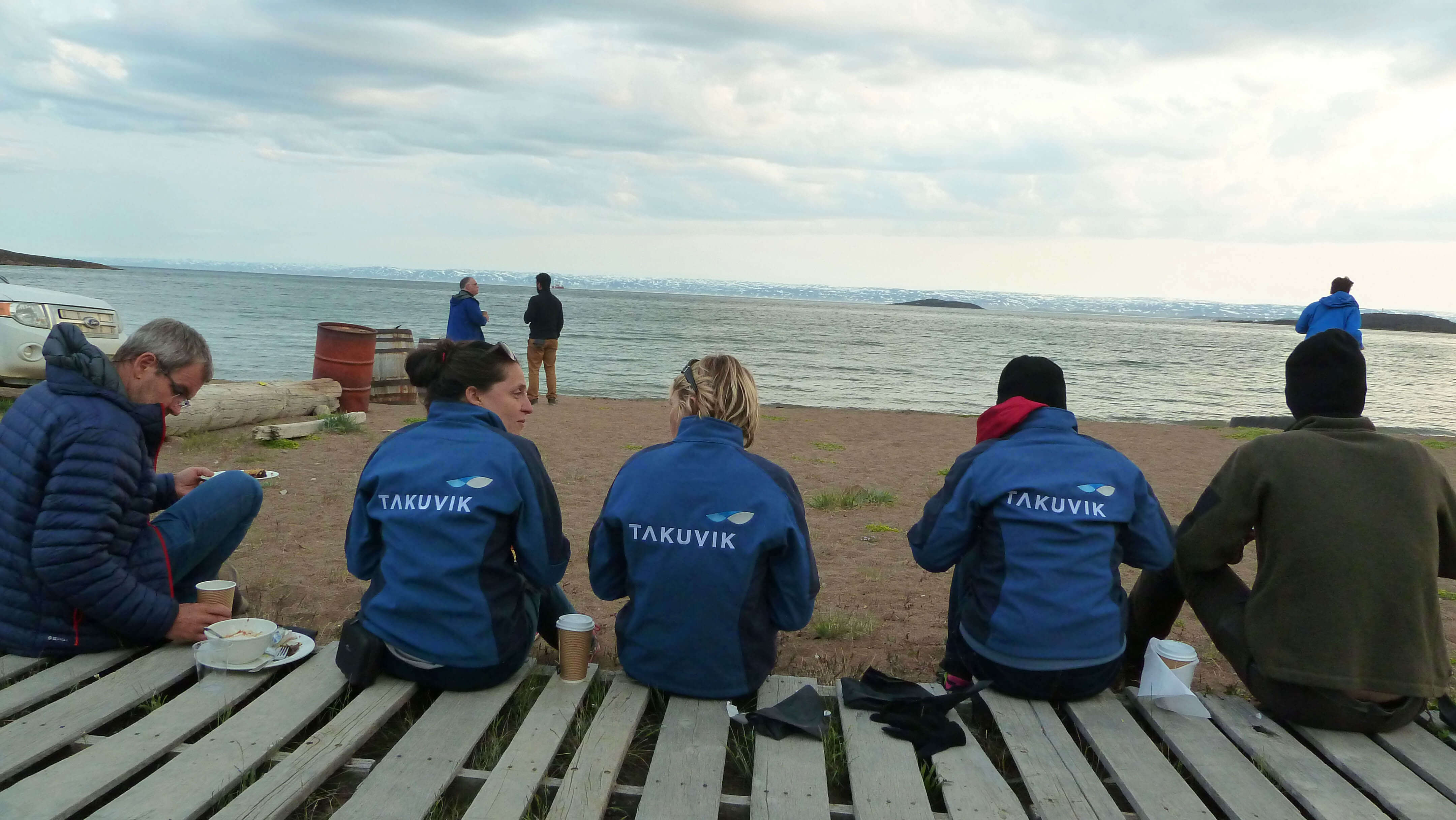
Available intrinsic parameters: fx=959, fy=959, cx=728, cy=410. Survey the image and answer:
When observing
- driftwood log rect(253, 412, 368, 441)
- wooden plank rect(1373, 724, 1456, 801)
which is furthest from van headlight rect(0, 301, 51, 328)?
wooden plank rect(1373, 724, 1456, 801)

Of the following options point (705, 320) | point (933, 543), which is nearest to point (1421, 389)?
point (933, 543)

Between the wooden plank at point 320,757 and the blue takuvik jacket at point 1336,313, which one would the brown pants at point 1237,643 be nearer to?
the wooden plank at point 320,757

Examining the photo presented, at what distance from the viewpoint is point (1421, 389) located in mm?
29844

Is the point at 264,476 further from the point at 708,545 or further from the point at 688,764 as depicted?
the point at 688,764

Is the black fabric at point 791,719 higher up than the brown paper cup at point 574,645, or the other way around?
the brown paper cup at point 574,645

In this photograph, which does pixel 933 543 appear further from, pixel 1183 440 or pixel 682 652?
pixel 1183 440

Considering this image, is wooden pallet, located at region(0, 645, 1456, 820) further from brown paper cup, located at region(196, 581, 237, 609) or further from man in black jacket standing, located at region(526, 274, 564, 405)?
man in black jacket standing, located at region(526, 274, 564, 405)

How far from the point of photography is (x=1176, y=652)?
3.29 m

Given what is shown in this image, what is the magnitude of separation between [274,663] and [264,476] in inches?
151

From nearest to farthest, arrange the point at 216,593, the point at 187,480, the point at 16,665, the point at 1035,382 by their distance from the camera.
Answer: the point at 16,665 < the point at 1035,382 < the point at 216,593 < the point at 187,480

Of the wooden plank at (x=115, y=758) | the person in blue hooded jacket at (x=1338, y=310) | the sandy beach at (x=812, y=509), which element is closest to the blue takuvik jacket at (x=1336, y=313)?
the person in blue hooded jacket at (x=1338, y=310)

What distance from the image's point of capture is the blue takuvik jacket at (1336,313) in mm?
11578

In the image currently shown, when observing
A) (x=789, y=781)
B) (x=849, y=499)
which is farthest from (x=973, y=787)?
(x=849, y=499)

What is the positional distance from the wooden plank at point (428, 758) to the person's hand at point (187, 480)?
1527 mm
